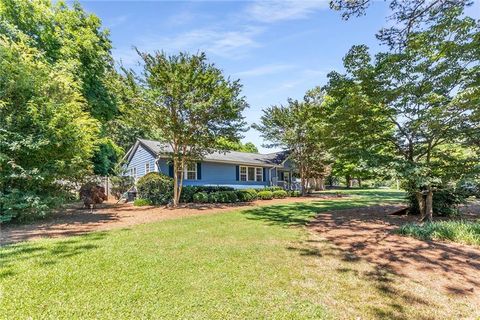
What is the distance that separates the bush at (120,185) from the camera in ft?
59.3

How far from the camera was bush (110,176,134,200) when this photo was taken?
59.3ft

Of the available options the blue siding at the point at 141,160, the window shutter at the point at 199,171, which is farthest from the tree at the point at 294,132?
the blue siding at the point at 141,160

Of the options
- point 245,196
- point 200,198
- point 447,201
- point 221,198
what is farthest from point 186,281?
point 245,196

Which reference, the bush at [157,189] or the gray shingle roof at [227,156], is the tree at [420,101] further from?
the bush at [157,189]

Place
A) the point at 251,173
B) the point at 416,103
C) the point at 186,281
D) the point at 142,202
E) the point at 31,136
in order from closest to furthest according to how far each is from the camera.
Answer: the point at 186,281, the point at 416,103, the point at 31,136, the point at 142,202, the point at 251,173

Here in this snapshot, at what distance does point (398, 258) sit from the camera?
16.1 feet

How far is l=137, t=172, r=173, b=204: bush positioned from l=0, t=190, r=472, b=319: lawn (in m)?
8.05

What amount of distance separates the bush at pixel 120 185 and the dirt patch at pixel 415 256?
48.0 ft

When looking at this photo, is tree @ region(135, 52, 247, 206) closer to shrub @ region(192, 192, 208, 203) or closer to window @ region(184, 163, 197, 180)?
shrub @ region(192, 192, 208, 203)

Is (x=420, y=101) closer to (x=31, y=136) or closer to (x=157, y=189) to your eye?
(x=31, y=136)

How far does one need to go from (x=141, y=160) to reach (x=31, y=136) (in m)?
10.9

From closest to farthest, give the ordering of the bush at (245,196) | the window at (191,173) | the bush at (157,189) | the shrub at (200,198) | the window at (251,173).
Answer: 1. the bush at (157,189)
2. the shrub at (200,198)
3. the bush at (245,196)
4. the window at (191,173)
5. the window at (251,173)

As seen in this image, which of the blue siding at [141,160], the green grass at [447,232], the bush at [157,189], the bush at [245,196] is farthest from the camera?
the blue siding at [141,160]

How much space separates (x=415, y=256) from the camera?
498 centimetres
